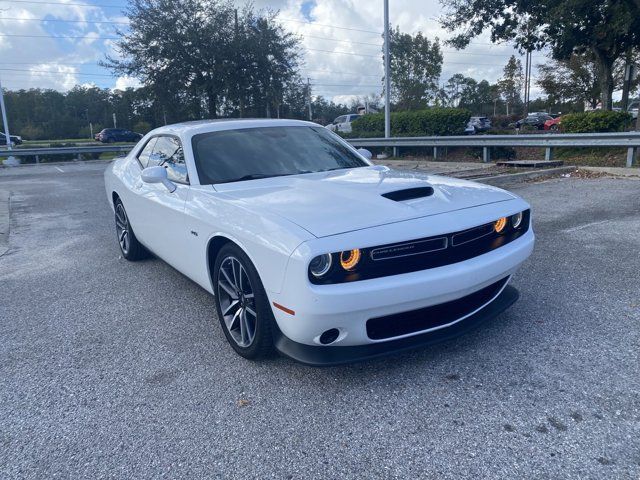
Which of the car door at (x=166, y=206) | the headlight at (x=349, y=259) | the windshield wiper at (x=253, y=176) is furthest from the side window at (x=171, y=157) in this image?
the headlight at (x=349, y=259)

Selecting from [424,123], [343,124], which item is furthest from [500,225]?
[343,124]

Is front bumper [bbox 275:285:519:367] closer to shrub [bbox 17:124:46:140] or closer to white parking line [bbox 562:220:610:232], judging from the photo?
white parking line [bbox 562:220:610:232]

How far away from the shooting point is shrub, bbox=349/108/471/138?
56.1 feet

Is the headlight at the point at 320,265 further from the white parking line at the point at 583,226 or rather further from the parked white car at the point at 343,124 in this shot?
the parked white car at the point at 343,124

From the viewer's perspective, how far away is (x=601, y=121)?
44.9 feet

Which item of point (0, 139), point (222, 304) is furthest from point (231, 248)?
point (0, 139)

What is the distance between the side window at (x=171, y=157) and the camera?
3938 millimetres

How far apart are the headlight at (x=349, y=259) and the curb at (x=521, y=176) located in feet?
24.5

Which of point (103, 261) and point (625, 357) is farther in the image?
point (103, 261)

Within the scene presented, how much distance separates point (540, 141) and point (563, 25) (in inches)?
271

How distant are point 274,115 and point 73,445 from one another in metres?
28.8

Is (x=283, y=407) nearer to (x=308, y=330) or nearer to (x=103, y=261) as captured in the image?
(x=308, y=330)

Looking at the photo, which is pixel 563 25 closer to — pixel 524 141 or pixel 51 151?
pixel 524 141

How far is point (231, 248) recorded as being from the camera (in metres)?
3.04
